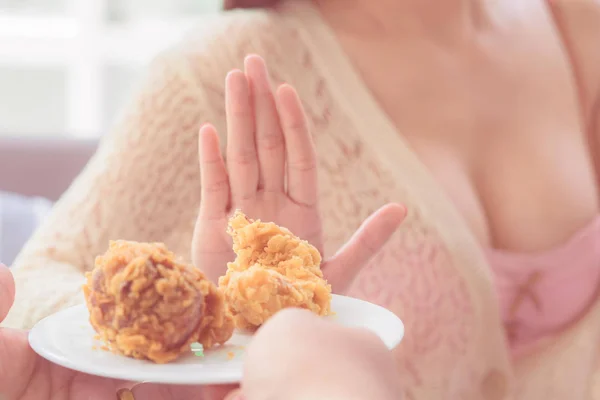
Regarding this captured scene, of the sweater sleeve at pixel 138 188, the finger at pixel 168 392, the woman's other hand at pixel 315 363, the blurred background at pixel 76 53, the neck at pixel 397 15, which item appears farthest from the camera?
the blurred background at pixel 76 53

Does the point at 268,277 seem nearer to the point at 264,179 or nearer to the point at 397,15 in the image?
the point at 264,179

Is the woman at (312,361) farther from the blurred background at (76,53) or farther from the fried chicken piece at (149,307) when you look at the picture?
the blurred background at (76,53)

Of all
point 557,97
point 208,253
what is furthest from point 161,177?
point 557,97

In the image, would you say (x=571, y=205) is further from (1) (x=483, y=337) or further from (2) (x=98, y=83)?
(2) (x=98, y=83)

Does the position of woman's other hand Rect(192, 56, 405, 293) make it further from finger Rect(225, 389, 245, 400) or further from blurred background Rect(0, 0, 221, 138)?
blurred background Rect(0, 0, 221, 138)

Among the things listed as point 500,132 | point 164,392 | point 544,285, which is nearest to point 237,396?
point 164,392

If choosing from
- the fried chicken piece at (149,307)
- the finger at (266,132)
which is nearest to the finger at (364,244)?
the finger at (266,132)
